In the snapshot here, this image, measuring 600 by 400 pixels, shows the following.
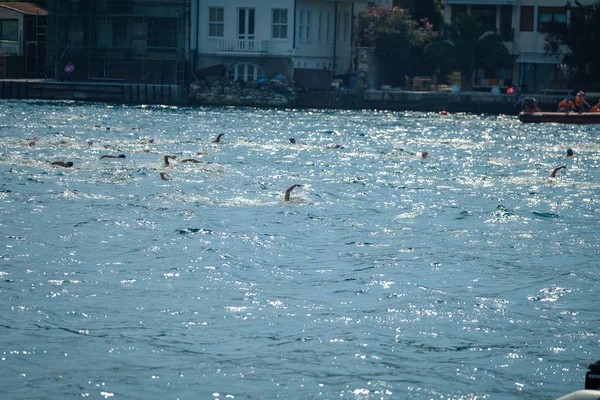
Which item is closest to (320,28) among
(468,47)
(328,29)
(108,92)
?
(328,29)

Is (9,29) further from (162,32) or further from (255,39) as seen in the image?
(255,39)

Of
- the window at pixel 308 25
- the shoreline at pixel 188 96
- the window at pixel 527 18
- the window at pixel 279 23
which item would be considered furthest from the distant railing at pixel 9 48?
the window at pixel 527 18

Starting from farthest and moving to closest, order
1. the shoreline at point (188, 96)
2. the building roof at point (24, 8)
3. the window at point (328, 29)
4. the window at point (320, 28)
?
the building roof at point (24, 8) < the window at point (328, 29) < the window at point (320, 28) < the shoreline at point (188, 96)

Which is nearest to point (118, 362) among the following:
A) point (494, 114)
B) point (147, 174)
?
point (147, 174)

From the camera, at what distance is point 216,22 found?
229 feet

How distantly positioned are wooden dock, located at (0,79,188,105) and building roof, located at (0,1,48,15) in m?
9.71

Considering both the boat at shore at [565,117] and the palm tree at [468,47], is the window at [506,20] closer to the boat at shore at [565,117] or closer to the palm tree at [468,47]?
the palm tree at [468,47]

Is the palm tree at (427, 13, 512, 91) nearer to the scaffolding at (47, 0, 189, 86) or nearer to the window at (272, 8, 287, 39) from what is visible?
the window at (272, 8, 287, 39)

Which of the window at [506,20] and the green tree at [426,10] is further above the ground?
the green tree at [426,10]

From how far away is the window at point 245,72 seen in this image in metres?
69.8

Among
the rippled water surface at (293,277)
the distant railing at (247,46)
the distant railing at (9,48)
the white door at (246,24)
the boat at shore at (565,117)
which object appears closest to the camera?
the rippled water surface at (293,277)

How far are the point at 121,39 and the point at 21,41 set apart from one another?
834 centimetres

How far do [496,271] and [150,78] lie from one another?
177 ft

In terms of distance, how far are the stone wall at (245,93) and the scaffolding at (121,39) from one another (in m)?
2.39
